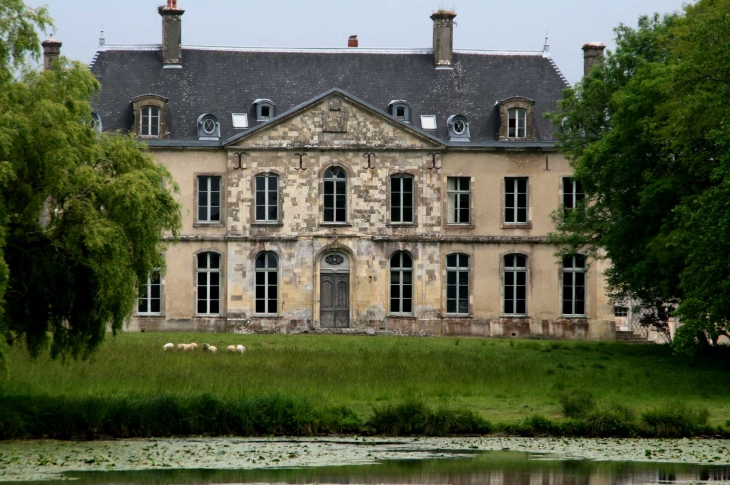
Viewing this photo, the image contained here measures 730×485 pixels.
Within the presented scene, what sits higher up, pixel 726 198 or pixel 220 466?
pixel 726 198

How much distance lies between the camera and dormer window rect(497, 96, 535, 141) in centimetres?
4234

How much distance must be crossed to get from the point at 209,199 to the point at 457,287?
27.4 feet

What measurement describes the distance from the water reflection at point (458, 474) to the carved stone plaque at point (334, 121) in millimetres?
25713

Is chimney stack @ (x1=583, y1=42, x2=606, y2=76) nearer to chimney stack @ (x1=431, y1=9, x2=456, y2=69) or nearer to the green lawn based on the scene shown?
chimney stack @ (x1=431, y1=9, x2=456, y2=69)

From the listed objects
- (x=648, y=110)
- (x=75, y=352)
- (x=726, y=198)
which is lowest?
(x=75, y=352)

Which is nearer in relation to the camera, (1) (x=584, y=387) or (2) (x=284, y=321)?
(1) (x=584, y=387)

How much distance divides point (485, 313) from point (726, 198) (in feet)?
61.9

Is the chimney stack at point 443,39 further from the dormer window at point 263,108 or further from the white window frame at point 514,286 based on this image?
the white window frame at point 514,286

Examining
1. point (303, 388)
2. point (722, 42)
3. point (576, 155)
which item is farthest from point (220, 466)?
point (576, 155)

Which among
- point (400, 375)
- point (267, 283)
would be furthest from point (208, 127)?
point (400, 375)

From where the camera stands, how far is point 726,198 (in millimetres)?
Result: 23906

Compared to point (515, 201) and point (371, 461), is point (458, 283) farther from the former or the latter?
point (371, 461)

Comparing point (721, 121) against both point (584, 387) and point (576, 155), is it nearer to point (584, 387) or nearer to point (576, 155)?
point (584, 387)

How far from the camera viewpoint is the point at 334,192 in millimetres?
42031
